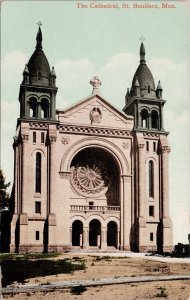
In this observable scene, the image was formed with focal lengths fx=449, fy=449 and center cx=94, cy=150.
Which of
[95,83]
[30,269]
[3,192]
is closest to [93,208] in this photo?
[3,192]

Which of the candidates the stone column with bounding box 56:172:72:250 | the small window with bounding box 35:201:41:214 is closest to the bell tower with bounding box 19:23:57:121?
the stone column with bounding box 56:172:72:250

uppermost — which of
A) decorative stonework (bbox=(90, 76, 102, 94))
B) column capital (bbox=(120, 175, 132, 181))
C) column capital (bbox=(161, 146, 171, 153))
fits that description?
decorative stonework (bbox=(90, 76, 102, 94))

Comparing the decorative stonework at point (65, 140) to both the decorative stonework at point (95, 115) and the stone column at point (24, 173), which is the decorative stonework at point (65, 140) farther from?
the stone column at point (24, 173)

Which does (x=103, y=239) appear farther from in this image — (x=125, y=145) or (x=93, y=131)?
(x=93, y=131)

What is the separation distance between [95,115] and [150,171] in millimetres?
8102

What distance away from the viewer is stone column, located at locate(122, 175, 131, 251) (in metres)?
44.5

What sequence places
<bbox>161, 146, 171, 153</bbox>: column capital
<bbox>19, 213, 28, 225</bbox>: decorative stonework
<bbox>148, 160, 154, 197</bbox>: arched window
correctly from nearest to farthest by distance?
<bbox>19, 213, 28, 225</bbox>: decorative stonework → <bbox>148, 160, 154, 197</bbox>: arched window → <bbox>161, 146, 171, 153</bbox>: column capital

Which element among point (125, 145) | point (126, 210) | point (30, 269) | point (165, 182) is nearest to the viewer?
point (30, 269)

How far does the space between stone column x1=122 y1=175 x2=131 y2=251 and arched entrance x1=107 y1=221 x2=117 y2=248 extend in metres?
1.37

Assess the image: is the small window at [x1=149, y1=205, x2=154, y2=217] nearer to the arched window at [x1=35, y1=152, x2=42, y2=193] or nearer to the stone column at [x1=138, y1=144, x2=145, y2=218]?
the stone column at [x1=138, y1=144, x2=145, y2=218]

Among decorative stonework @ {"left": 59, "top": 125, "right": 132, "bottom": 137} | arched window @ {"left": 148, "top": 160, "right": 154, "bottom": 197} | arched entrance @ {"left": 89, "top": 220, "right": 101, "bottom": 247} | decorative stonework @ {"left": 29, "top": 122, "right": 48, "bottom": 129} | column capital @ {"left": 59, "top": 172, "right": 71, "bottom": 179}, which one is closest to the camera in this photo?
decorative stonework @ {"left": 29, "top": 122, "right": 48, "bottom": 129}

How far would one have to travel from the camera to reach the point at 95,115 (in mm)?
45625

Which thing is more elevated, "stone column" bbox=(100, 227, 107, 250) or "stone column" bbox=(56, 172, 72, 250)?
"stone column" bbox=(56, 172, 72, 250)

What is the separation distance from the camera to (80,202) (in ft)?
150
